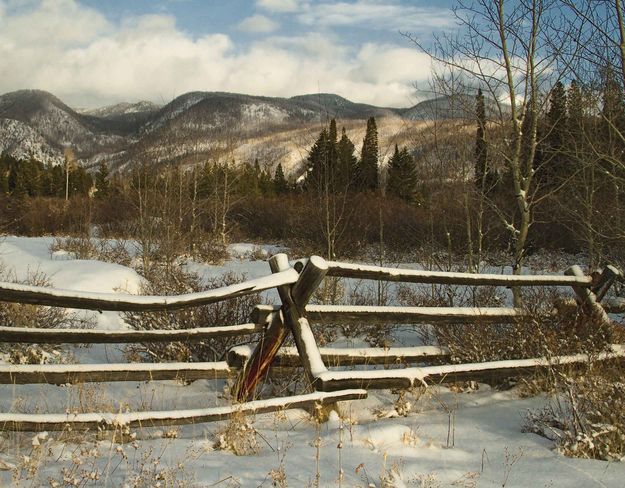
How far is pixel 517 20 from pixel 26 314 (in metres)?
7.59

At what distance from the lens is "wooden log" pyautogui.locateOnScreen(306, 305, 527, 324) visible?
3.97m

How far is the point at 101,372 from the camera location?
352cm

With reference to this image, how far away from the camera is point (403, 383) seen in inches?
147

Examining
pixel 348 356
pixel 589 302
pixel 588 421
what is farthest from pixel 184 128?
pixel 588 421

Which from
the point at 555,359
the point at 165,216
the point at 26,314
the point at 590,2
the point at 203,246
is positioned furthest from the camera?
the point at 203,246

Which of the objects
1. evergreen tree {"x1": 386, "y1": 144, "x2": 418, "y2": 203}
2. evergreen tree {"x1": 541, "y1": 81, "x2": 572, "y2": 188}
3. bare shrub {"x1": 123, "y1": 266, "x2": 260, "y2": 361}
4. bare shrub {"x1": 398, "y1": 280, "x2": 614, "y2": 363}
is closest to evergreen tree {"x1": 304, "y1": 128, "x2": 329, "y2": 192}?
evergreen tree {"x1": 541, "y1": 81, "x2": 572, "y2": 188}

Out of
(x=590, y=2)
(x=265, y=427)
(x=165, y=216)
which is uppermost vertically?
(x=590, y=2)

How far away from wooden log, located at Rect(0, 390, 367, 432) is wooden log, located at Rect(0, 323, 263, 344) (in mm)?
663

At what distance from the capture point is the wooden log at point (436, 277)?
3842 mm

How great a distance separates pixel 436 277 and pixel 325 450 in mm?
1797

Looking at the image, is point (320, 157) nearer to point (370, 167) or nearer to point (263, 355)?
point (370, 167)

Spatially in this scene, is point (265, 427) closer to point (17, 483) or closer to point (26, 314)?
point (17, 483)

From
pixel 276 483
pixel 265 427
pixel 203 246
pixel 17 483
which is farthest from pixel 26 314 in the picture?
pixel 203 246

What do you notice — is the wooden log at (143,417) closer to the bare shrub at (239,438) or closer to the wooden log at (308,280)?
the bare shrub at (239,438)
